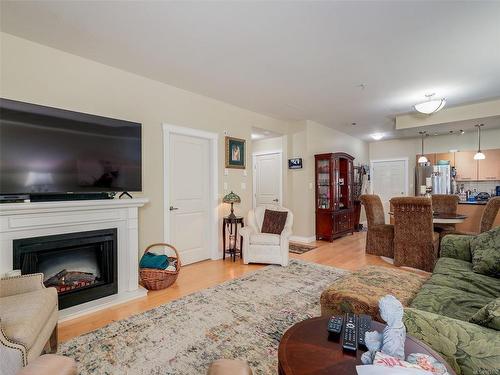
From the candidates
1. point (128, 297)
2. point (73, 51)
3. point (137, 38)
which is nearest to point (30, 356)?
point (128, 297)

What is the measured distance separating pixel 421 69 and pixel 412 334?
10.4ft

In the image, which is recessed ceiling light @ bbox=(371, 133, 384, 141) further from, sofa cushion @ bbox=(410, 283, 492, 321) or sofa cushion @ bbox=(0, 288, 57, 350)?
sofa cushion @ bbox=(0, 288, 57, 350)

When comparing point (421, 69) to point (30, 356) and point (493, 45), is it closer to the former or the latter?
point (493, 45)

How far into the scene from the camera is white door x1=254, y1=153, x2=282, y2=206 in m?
6.31

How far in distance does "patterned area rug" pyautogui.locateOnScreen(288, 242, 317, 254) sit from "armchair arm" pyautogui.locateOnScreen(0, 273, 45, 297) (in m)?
3.78

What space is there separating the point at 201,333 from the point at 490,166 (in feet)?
23.5

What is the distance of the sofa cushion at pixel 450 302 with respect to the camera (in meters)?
1.60

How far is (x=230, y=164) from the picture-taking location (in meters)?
4.51

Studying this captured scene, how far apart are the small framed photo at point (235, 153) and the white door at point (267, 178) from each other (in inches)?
68.6

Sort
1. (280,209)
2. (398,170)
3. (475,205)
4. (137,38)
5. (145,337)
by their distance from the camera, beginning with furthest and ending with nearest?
(398,170) → (475,205) → (280,209) → (137,38) → (145,337)

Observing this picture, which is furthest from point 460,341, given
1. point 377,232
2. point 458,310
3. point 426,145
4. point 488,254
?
point 426,145

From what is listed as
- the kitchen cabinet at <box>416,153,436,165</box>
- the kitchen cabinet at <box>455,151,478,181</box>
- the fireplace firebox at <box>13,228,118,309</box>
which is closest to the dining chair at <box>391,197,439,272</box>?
the kitchen cabinet at <box>455,151,478,181</box>

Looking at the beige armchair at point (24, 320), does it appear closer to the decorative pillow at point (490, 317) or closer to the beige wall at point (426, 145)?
the decorative pillow at point (490, 317)

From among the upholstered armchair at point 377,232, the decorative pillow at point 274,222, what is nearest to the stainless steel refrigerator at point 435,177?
the upholstered armchair at point 377,232
